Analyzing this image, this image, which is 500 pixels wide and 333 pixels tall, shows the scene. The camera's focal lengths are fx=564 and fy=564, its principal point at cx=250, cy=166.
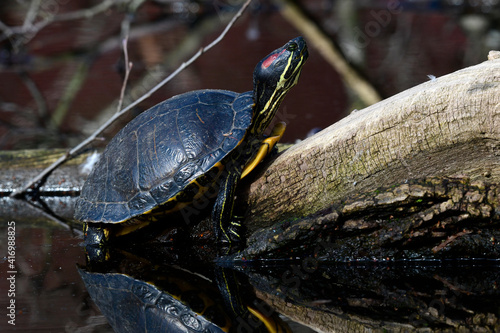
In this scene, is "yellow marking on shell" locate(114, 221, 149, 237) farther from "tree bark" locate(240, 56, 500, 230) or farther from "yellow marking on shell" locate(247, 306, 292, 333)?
"yellow marking on shell" locate(247, 306, 292, 333)

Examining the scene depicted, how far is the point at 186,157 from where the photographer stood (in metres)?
3.03

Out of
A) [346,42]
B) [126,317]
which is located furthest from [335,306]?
[346,42]

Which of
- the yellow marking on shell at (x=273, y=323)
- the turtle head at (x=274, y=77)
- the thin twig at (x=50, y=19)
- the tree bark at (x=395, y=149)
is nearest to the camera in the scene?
the yellow marking on shell at (x=273, y=323)

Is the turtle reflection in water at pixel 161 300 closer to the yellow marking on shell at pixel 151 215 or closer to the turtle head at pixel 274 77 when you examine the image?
the yellow marking on shell at pixel 151 215

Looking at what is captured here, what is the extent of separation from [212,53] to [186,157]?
8.06 meters

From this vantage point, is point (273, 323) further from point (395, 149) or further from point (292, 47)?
point (292, 47)

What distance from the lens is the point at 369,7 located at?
12.5 meters

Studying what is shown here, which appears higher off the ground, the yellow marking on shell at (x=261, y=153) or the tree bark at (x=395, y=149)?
the yellow marking on shell at (x=261, y=153)

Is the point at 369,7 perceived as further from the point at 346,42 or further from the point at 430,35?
the point at 346,42

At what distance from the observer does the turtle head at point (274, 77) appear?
3.25 m

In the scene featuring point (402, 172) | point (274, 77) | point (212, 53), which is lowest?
point (402, 172)

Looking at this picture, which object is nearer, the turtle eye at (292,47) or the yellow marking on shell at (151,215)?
the yellow marking on shell at (151,215)

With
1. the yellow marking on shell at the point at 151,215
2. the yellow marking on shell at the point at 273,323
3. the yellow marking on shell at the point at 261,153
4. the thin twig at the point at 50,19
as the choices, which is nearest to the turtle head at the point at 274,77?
the yellow marking on shell at the point at 261,153

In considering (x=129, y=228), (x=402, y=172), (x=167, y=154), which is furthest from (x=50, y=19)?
(x=402, y=172)
